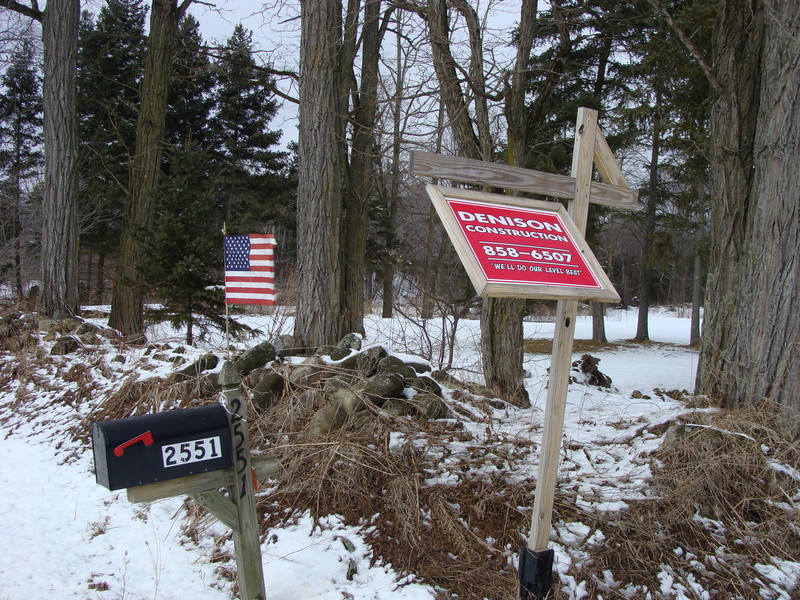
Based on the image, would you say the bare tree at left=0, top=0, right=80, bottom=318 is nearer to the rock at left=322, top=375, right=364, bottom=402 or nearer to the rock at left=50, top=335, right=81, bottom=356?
the rock at left=50, top=335, right=81, bottom=356

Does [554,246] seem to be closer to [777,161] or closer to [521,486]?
[521,486]

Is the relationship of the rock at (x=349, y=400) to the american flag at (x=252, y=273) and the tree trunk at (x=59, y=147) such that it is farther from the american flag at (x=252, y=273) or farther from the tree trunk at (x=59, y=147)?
the tree trunk at (x=59, y=147)

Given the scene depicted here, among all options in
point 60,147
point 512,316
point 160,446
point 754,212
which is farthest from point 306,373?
point 60,147

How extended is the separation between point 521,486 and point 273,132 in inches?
785

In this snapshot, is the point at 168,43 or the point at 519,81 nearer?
the point at 519,81

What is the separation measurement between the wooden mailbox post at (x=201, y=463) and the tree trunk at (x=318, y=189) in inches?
157

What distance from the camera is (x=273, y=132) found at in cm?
2161

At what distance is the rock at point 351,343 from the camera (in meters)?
6.37

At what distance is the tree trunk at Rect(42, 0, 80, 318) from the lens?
34.2ft

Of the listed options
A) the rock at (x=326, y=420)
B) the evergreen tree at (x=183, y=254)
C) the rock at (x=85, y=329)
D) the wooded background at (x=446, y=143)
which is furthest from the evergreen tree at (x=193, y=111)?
the rock at (x=326, y=420)

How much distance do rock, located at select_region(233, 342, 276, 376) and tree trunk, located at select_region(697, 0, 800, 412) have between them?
167 inches

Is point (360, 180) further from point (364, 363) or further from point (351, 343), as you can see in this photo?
point (364, 363)

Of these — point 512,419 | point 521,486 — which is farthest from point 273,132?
point 521,486

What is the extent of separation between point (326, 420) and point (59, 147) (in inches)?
348
